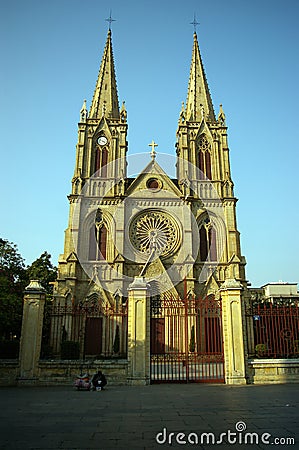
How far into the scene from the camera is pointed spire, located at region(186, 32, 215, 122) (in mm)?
40631

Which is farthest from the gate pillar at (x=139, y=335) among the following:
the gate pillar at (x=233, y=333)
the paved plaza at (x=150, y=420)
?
the gate pillar at (x=233, y=333)

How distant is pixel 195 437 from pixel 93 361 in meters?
9.08

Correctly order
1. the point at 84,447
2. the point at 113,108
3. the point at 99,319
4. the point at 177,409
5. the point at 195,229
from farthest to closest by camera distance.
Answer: the point at 113,108, the point at 195,229, the point at 99,319, the point at 177,409, the point at 84,447

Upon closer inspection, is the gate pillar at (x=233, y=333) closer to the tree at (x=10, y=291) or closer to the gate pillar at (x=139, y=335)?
the gate pillar at (x=139, y=335)

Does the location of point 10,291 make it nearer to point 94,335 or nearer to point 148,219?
point 94,335

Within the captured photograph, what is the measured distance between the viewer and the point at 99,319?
31.0m

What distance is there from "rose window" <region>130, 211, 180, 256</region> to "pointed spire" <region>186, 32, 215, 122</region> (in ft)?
39.8

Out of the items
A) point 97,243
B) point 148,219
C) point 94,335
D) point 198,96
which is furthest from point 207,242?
point 198,96

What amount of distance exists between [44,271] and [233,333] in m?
27.3

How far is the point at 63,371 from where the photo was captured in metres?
14.2

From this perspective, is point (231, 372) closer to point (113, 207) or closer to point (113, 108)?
point (113, 207)

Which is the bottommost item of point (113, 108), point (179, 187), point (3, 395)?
point (3, 395)

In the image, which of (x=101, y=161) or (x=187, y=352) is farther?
(x=101, y=161)

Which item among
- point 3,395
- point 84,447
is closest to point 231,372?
point 3,395
